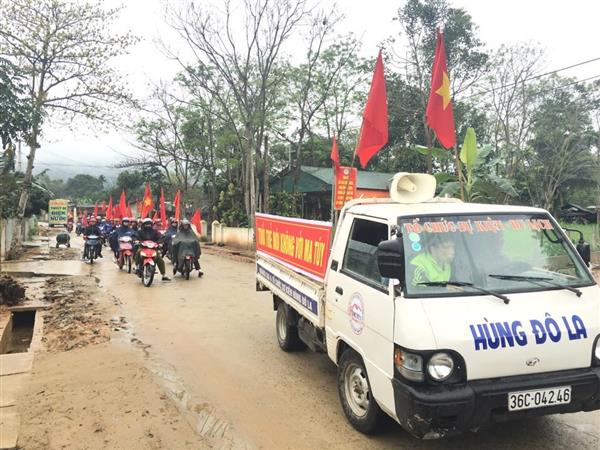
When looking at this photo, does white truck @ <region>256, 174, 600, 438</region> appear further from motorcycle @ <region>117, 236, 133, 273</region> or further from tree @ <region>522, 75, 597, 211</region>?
tree @ <region>522, 75, 597, 211</region>

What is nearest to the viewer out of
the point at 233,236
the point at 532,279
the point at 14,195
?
the point at 532,279

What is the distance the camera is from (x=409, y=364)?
3195 millimetres

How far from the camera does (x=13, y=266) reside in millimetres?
15609

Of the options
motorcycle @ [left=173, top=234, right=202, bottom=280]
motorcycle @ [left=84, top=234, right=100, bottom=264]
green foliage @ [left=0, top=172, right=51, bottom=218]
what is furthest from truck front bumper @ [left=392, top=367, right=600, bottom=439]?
motorcycle @ [left=84, top=234, right=100, bottom=264]

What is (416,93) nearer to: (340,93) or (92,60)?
(340,93)

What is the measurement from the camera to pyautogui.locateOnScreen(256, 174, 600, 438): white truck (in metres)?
3.13

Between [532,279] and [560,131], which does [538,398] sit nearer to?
[532,279]

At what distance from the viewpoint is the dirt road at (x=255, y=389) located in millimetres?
3865

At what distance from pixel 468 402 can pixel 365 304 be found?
1056mm

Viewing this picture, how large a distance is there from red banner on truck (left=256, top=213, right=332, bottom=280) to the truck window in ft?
A: 1.44

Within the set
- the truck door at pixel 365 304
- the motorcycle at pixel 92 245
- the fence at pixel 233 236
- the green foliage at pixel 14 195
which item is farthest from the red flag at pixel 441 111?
the fence at pixel 233 236

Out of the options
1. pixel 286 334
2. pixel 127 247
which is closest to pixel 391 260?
pixel 286 334

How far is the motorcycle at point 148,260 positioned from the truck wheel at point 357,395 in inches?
338

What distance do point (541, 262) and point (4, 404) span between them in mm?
4832
